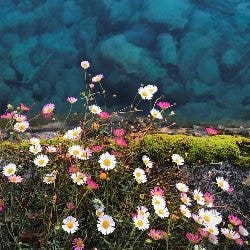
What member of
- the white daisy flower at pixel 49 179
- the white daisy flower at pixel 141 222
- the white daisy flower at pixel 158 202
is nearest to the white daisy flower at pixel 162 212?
the white daisy flower at pixel 158 202

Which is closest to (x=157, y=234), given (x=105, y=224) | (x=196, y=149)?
(x=105, y=224)

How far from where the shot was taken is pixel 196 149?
233 inches

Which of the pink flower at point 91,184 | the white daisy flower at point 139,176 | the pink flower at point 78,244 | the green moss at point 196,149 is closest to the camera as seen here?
the pink flower at point 78,244

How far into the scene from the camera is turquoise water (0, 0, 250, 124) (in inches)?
312

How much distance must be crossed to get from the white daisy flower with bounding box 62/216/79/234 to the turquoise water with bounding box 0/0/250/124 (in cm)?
333

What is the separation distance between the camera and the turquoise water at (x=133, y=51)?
26.0 feet

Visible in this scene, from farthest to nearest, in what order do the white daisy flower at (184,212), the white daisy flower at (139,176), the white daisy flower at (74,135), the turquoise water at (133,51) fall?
1. the turquoise water at (133,51)
2. the white daisy flower at (74,135)
3. the white daisy flower at (139,176)
4. the white daisy flower at (184,212)

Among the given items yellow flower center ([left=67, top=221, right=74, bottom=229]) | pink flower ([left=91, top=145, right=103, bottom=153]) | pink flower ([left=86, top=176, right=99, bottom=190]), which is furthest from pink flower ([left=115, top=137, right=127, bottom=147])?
yellow flower center ([left=67, top=221, right=74, bottom=229])

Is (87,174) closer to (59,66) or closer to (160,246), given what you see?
(160,246)

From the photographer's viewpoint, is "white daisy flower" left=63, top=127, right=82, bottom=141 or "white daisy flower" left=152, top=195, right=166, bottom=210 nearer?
"white daisy flower" left=152, top=195, right=166, bottom=210

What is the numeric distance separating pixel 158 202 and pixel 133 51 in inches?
150

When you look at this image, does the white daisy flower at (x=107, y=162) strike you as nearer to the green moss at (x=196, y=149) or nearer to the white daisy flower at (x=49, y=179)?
the white daisy flower at (x=49, y=179)

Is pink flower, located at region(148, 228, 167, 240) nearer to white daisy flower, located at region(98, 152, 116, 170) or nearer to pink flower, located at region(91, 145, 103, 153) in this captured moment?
white daisy flower, located at region(98, 152, 116, 170)

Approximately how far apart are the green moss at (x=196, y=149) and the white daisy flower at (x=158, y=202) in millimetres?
1028
